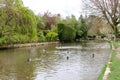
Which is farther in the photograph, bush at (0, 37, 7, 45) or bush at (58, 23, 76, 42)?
bush at (58, 23, 76, 42)

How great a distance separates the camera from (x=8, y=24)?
139 ft

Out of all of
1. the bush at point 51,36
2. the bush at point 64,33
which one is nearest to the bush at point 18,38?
the bush at point 51,36

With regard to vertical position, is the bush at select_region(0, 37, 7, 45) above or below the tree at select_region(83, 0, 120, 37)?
below

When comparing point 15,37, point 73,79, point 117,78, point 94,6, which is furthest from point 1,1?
point 117,78

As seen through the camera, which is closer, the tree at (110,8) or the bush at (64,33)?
the tree at (110,8)

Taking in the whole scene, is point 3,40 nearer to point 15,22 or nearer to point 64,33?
point 15,22

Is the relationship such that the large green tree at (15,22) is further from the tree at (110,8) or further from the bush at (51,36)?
the bush at (51,36)

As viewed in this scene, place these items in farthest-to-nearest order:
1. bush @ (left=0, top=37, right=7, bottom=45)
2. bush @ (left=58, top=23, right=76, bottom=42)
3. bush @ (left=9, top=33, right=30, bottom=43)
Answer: bush @ (left=58, top=23, right=76, bottom=42) → bush @ (left=9, top=33, right=30, bottom=43) → bush @ (left=0, top=37, right=7, bottom=45)

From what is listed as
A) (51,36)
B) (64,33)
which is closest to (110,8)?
(51,36)

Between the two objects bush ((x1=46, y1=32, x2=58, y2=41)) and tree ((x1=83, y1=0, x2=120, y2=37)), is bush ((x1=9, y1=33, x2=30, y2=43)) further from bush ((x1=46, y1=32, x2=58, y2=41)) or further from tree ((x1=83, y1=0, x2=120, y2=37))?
bush ((x1=46, y1=32, x2=58, y2=41))

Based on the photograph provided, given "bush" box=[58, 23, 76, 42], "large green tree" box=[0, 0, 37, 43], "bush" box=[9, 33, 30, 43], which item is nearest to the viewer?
"large green tree" box=[0, 0, 37, 43]

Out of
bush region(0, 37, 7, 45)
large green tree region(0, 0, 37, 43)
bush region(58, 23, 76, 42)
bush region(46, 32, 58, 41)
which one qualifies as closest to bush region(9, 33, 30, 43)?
large green tree region(0, 0, 37, 43)

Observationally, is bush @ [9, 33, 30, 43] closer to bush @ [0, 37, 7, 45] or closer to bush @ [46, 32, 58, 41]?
bush @ [0, 37, 7, 45]

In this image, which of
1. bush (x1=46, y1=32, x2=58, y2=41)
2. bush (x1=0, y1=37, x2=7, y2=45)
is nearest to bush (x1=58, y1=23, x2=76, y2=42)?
bush (x1=46, y1=32, x2=58, y2=41)
